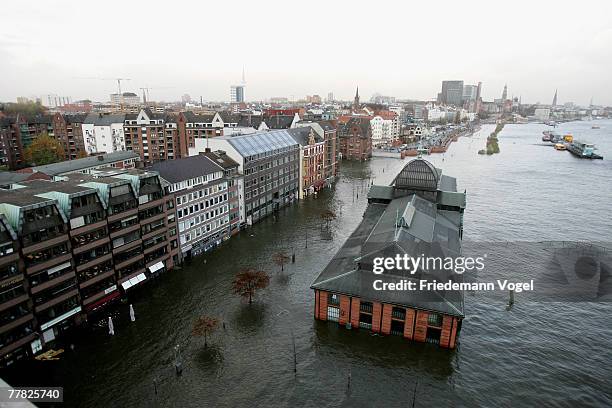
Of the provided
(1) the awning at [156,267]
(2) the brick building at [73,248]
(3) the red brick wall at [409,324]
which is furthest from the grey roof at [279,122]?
(3) the red brick wall at [409,324]

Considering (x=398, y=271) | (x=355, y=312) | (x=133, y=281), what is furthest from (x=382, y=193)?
(x=133, y=281)

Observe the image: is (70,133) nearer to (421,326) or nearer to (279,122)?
(279,122)

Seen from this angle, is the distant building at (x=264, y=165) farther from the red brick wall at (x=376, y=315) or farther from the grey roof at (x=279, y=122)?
the red brick wall at (x=376, y=315)

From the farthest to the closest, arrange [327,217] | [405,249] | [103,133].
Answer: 1. [103,133]
2. [327,217]
3. [405,249]

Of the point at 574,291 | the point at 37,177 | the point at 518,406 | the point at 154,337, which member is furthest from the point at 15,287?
the point at 574,291

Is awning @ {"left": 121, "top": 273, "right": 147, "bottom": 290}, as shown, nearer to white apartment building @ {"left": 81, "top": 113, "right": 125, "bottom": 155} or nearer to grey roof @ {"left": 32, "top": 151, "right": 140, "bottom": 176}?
grey roof @ {"left": 32, "top": 151, "right": 140, "bottom": 176}

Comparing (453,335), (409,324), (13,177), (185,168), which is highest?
(185,168)

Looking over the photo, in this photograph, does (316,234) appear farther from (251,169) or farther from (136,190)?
(136,190)

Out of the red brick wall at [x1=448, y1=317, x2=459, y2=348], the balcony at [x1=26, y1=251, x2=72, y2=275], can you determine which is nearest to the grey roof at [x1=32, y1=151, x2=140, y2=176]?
the balcony at [x1=26, y1=251, x2=72, y2=275]
